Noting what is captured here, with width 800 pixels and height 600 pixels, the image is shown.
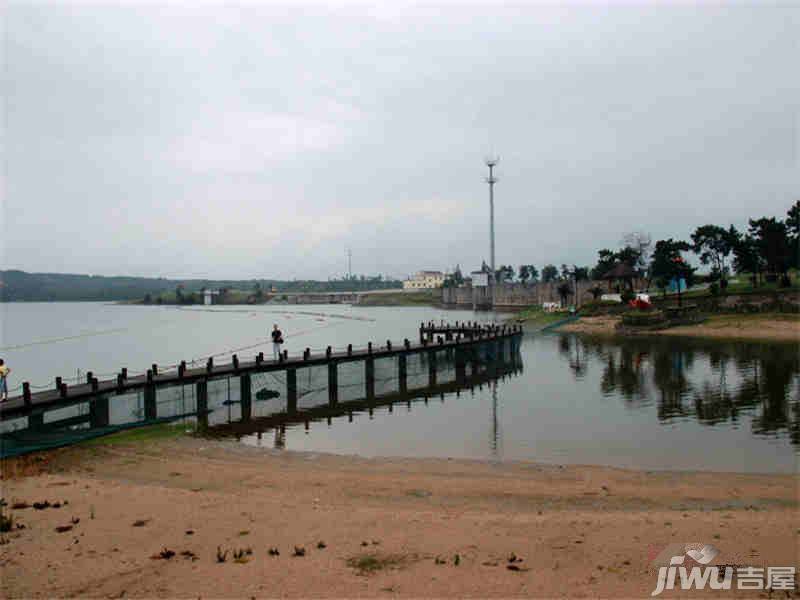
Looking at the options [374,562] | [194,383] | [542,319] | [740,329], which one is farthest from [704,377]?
[542,319]

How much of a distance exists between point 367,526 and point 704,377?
1432 inches

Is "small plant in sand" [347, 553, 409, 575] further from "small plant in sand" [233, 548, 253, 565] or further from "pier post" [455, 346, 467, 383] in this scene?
"pier post" [455, 346, 467, 383]

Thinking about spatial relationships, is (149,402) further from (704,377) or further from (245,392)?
(704,377)

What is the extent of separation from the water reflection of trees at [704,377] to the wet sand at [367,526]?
11357 mm

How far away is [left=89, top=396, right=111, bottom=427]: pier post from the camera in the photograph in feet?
82.4

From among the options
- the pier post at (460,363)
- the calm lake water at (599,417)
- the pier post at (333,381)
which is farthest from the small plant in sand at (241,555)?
the pier post at (460,363)

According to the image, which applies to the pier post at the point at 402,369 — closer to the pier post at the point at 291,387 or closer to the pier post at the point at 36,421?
the pier post at the point at 291,387

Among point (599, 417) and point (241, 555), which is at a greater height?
point (241, 555)

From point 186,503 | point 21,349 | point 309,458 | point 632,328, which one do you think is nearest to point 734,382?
point 309,458

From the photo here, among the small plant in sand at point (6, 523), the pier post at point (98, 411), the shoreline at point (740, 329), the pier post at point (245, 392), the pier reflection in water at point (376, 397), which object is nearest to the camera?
the small plant in sand at point (6, 523)

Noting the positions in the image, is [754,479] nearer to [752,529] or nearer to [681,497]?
[681,497]

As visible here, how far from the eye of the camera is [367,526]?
12.7m

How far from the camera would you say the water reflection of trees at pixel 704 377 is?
29859mm

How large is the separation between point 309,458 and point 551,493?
8.57m
